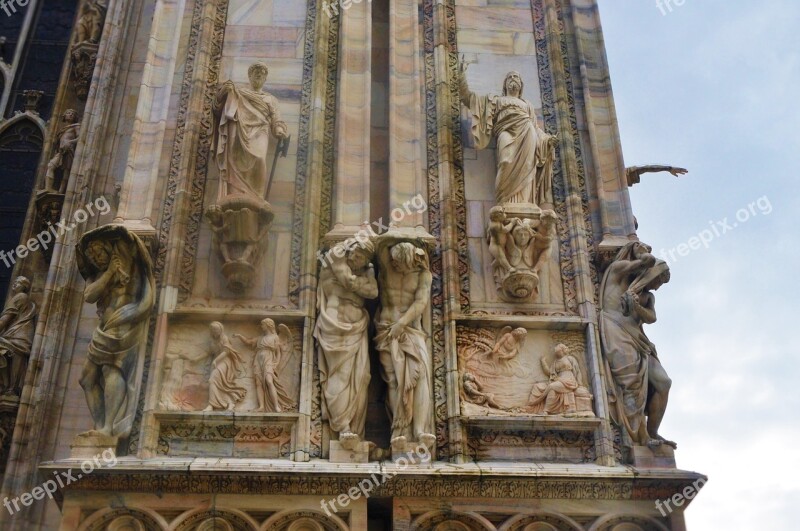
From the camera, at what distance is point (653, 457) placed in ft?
33.4

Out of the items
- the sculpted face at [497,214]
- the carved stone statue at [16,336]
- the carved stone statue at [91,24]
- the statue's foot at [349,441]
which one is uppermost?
the carved stone statue at [91,24]

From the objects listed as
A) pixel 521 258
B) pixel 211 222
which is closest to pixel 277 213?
pixel 211 222

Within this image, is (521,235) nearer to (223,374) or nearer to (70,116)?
(223,374)

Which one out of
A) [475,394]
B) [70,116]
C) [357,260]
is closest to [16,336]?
[70,116]

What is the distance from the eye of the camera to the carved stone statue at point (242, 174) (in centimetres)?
1109

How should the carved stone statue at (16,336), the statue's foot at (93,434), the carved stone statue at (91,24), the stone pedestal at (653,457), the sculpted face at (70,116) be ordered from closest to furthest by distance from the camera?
the statue's foot at (93,434), the stone pedestal at (653,457), the carved stone statue at (16,336), the sculpted face at (70,116), the carved stone statue at (91,24)

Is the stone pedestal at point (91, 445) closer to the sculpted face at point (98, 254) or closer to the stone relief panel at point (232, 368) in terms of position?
the stone relief panel at point (232, 368)

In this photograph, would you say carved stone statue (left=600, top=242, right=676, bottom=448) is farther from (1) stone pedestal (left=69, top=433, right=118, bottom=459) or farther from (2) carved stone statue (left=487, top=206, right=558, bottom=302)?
(1) stone pedestal (left=69, top=433, right=118, bottom=459)

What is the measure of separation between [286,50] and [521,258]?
4.51 m

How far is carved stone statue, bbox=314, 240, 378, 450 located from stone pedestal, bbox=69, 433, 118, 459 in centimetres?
220

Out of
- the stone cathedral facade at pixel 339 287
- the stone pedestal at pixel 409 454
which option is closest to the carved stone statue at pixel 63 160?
the stone cathedral facade at pixel 339 287

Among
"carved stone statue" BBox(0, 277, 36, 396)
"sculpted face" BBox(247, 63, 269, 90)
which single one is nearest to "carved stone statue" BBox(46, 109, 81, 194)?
"carved stone statue" BBox(0, 277, 36, 396)

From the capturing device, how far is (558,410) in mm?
10492

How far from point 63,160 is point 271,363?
17.2 feet
